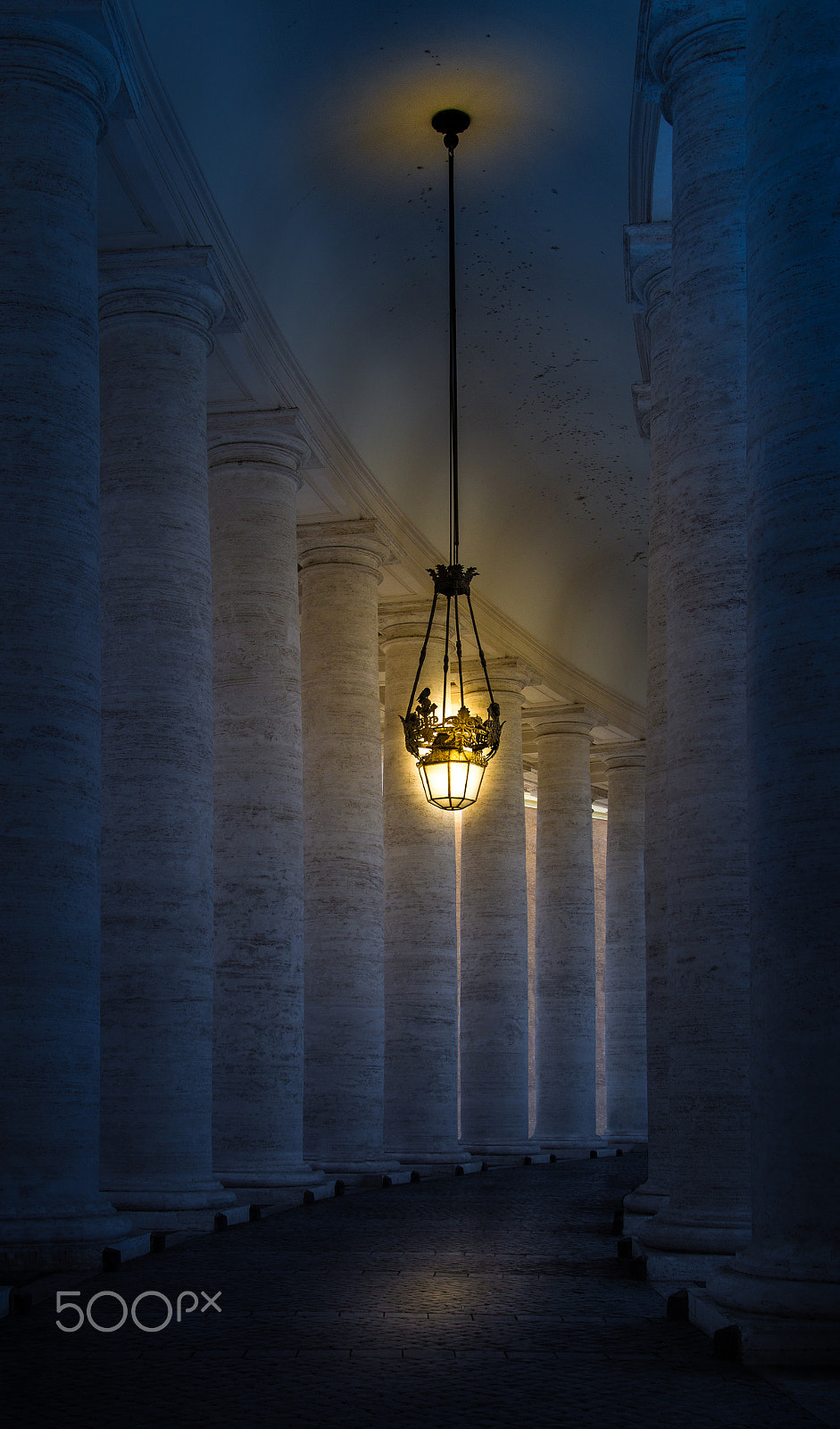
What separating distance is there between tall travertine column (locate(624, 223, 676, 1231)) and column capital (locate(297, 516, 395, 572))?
15.7m

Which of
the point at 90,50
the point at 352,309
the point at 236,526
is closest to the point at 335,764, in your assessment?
the point at 236,526

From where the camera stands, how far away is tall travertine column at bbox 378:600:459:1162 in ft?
147

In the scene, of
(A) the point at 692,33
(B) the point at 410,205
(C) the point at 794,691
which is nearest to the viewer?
(C) the point at 794,691

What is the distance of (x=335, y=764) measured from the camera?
132 ft

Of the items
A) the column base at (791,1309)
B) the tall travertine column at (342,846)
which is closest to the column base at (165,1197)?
the tall travertine column at (342,846)

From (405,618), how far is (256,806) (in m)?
15.5

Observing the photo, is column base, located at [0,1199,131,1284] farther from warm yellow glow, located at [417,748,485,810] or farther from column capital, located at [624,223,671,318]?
warm yellow glow, located at [417,748,485,810]

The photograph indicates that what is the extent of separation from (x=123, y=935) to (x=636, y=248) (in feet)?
44.4

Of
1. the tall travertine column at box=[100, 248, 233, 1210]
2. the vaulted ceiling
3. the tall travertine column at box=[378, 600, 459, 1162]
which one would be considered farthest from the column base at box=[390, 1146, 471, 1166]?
the tall travertine column at box=[100, 248, 233, 1210]

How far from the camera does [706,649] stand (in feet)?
65.0

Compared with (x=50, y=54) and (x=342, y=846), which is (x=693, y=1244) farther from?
(x=342, y=846)

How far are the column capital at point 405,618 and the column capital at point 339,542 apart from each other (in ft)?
18.6

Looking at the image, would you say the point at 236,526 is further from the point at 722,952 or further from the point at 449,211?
the point at 722,952

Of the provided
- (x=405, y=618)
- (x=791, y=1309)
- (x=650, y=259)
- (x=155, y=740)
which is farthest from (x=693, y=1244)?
(x=405, y=618)
